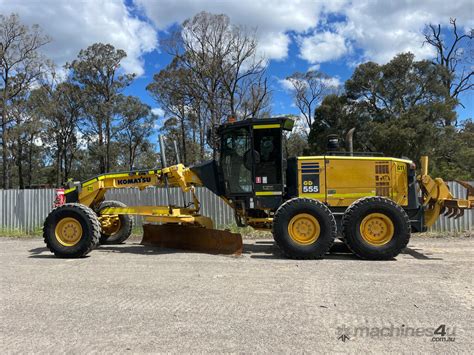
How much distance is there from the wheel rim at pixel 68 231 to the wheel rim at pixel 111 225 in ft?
4.15

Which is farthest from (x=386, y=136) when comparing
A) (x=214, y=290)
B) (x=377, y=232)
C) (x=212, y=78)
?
(x=214, y=290)

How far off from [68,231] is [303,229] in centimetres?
503

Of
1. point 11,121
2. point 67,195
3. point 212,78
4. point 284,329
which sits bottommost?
point 284,329

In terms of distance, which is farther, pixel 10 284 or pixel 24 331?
pixel 10 284

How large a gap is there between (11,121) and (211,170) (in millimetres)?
37295

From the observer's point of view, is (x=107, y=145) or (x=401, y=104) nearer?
(x=401, y=104)

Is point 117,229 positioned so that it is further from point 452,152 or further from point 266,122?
point 452,152

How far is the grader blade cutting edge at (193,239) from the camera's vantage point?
933cm

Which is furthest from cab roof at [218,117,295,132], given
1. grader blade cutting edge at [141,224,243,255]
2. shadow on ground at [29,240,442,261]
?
shadow on ground at [29,240,442,261]

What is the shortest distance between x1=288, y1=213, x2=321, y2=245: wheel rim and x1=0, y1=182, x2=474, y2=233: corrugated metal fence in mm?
5932

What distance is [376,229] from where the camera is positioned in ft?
28.2

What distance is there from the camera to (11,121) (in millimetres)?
40469

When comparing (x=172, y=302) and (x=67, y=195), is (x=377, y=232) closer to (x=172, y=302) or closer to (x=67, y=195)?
(x=172, y=302)
